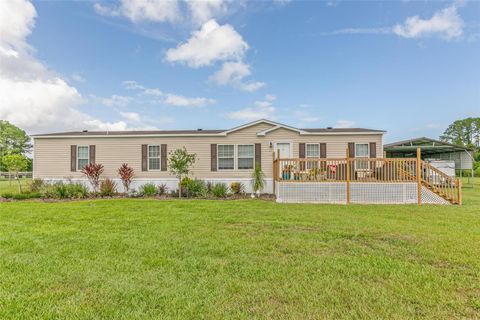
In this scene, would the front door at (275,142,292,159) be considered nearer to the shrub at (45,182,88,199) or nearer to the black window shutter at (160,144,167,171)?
the black window shutter at (160,144,167,171)

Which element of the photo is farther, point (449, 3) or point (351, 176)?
point (449, 3)

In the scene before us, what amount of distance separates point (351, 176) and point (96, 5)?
1302cm

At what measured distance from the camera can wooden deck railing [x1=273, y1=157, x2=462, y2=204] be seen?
9172mm

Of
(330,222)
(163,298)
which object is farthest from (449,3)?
(163,298)

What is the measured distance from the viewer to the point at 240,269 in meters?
3.20

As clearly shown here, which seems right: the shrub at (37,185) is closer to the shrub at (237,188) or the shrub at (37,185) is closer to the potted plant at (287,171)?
the shrub at (237,188)

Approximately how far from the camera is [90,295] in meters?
2.57

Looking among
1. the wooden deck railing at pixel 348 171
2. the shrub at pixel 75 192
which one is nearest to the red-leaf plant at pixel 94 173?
the shrub at pixel 75 192

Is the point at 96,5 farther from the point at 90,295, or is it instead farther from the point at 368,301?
the point at 368,301

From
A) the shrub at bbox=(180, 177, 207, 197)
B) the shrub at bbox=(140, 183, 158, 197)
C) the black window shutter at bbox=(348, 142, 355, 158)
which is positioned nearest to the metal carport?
the black window shutter at bbox=(348, 142, 355, 158)

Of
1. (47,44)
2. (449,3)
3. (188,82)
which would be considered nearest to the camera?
(449,3)

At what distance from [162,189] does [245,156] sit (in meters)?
4.28

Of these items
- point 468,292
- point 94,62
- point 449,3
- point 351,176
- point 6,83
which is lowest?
point 468,292

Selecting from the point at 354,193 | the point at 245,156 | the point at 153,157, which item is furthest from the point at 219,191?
the point at 354,193
